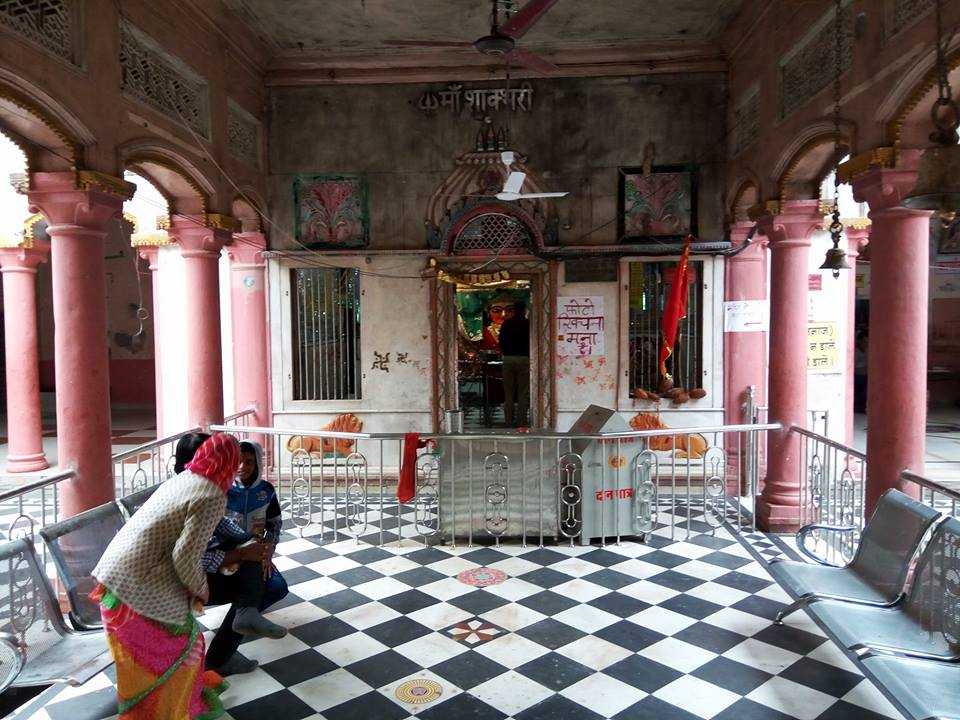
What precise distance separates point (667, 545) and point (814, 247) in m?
4.56

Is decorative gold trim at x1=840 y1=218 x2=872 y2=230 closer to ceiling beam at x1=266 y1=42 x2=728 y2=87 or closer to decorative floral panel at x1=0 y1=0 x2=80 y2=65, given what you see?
ceiling beam at x1=266 y1=42 x2=728 y2=87

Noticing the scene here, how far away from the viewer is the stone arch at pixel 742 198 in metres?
7.66

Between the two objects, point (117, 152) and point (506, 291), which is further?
point (506, 291)

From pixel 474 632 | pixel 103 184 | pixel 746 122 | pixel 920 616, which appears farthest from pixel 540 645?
pixel 746 122

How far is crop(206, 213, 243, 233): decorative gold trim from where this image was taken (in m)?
7.32

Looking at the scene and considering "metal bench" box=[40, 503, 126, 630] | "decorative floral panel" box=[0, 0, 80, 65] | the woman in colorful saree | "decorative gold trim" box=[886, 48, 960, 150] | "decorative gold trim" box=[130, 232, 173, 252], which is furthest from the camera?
"decorative gold trim" box=[130, 232, 173, 252]

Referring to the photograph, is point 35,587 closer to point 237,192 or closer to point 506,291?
point 237,192

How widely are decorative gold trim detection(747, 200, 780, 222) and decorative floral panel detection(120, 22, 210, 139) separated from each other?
5672 millimetres

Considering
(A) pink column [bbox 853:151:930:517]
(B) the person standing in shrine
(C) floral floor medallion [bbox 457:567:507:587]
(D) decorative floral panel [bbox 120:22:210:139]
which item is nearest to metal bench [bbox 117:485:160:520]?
(C) floral floor medallion [bbox 457:567:507:587]

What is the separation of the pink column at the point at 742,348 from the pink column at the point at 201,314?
597 cm

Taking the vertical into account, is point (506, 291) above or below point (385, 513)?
above

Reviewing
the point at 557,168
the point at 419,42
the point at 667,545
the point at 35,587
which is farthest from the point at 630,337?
the point at 35,587

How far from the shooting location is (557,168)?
28.4ft

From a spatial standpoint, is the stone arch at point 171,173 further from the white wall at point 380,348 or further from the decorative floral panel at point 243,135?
the white wall at point 380,348
